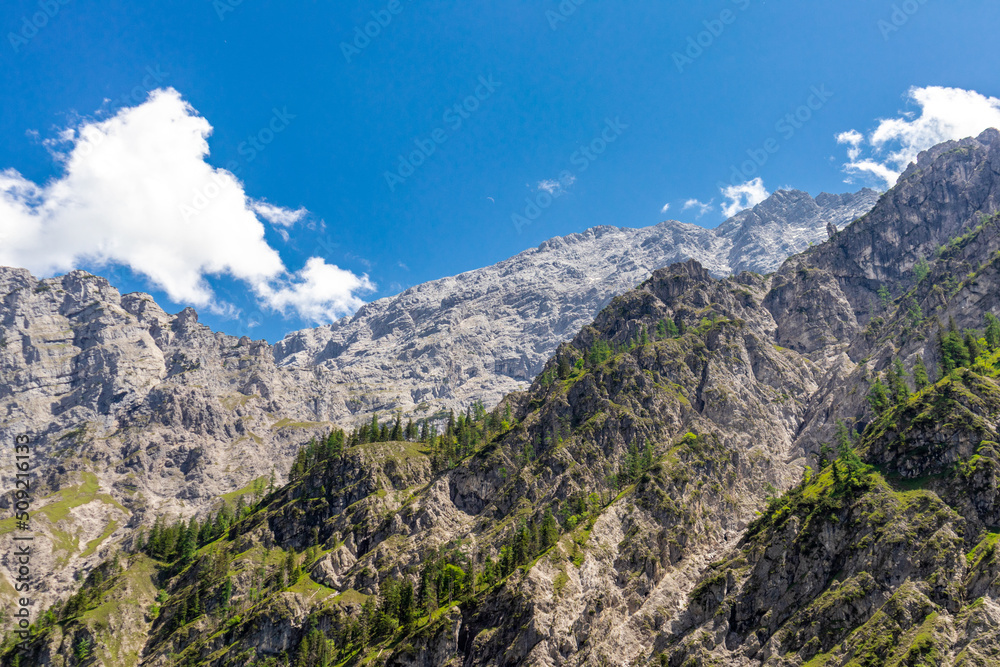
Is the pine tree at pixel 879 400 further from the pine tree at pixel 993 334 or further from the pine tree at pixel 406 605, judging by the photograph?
the pine tree at pixel 406 605

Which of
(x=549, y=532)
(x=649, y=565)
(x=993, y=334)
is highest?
(x=993, y=334)

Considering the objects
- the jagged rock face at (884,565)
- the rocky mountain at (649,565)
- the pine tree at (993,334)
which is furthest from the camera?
the pine tree at (993,334)

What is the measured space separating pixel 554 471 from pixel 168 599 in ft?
426

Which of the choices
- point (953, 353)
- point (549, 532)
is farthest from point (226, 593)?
point (953, 353)

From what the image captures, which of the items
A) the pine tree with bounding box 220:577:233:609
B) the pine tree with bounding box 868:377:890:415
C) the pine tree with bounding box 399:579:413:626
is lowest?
the pine tree with bounding box 399:579:413:626

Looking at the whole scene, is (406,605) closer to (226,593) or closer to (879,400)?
(226,593)

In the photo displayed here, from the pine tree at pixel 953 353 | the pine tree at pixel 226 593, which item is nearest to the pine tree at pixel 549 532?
the pine tree at pixel 226 593

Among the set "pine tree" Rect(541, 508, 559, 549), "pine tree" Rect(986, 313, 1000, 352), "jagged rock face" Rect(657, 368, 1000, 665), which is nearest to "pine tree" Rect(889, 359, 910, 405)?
"jagged rock face" Rect(657, 368, 1000, 665)

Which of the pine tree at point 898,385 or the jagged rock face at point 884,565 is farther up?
the pine tree at point 898,385

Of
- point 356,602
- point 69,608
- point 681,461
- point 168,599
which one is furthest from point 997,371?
point 69,608

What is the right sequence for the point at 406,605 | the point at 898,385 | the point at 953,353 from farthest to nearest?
the point at 953,353
the point at 898,385
the point at 406,605

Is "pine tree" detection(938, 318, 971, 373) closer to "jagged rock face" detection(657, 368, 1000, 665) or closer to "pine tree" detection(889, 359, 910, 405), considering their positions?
"pine tree" detection(889, 359, 910, 405)

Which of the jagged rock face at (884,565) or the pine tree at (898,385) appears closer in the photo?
the jagged rock face at (884,565)

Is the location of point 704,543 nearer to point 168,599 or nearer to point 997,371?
point 997,371
